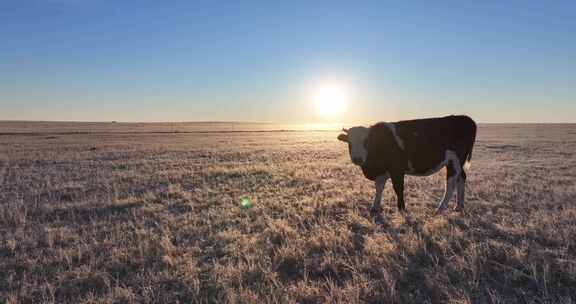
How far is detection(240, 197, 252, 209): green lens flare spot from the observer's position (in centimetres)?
727

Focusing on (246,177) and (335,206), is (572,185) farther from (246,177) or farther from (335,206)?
(246,177)

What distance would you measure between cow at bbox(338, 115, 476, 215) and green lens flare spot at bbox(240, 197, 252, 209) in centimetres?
304

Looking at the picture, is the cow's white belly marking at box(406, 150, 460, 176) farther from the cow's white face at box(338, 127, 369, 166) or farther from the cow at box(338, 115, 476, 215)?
the cow's white face at box(338, 127, 369, 166)

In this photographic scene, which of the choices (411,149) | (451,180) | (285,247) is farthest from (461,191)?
(285,247)

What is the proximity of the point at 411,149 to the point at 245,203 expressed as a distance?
4.46 m

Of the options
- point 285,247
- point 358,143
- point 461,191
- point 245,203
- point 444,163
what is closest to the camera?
point 285,247

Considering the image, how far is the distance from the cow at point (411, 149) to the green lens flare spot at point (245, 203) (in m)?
3.04

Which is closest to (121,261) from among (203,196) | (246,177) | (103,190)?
(203,196)

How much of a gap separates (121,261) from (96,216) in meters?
2.92

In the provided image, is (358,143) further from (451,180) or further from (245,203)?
(245,203)

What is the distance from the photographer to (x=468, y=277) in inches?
141

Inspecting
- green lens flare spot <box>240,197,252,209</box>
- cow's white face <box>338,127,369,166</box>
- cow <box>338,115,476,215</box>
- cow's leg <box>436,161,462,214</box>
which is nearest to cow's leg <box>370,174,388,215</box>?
cow <box>338,115,476,215</box>

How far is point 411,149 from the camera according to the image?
6.24 metres

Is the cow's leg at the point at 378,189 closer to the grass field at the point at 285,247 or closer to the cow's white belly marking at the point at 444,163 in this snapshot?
the grass field at the point at 285,247
